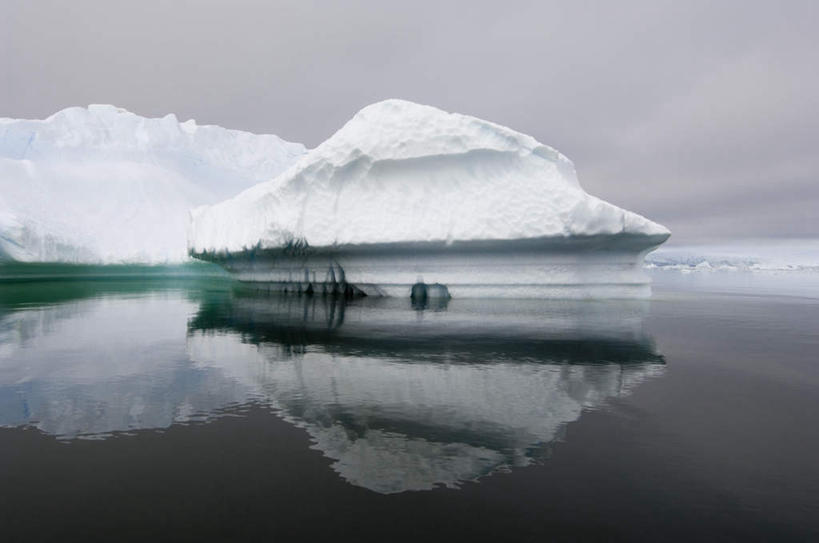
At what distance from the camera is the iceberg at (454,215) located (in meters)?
13.9

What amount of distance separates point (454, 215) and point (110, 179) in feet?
105

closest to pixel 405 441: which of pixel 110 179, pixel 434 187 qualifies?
pixel 434 187

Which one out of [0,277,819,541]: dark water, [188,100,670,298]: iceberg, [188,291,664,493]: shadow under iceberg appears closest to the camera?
[0,277,819,541]: dark water

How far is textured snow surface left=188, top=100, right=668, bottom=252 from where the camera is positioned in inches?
541

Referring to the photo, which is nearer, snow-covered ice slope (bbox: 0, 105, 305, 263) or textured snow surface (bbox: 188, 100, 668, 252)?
textured snow surface (bbox: 188, 100, 668, 252)

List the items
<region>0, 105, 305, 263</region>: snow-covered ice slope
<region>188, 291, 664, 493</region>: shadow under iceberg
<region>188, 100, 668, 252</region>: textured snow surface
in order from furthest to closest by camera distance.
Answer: <region>0, 105, 305, 263</region>: snow-covered ice slope → <region>188, 100, 668, 252</region>: textured snow surface → <region>188, 291, 664, 493</region>: shadow under iceberg

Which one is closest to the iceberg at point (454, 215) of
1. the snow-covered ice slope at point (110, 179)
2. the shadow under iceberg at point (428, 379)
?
the shadow under iceberg at point (428, 379)

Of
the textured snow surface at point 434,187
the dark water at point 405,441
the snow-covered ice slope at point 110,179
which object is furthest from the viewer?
the snow-covered ice slope at point 110,179

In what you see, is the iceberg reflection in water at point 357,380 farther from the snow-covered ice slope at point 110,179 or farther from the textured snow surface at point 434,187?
the snow-covered ice slope at point 110,179

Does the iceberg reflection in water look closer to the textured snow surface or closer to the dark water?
the dark water

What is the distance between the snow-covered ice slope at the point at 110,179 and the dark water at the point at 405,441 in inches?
1106

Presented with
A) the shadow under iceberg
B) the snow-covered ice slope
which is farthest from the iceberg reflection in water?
the snow-covered ice slope

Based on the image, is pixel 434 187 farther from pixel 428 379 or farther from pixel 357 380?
pixel 357 380

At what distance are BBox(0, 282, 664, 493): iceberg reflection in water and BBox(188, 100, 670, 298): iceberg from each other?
5.08 metres
